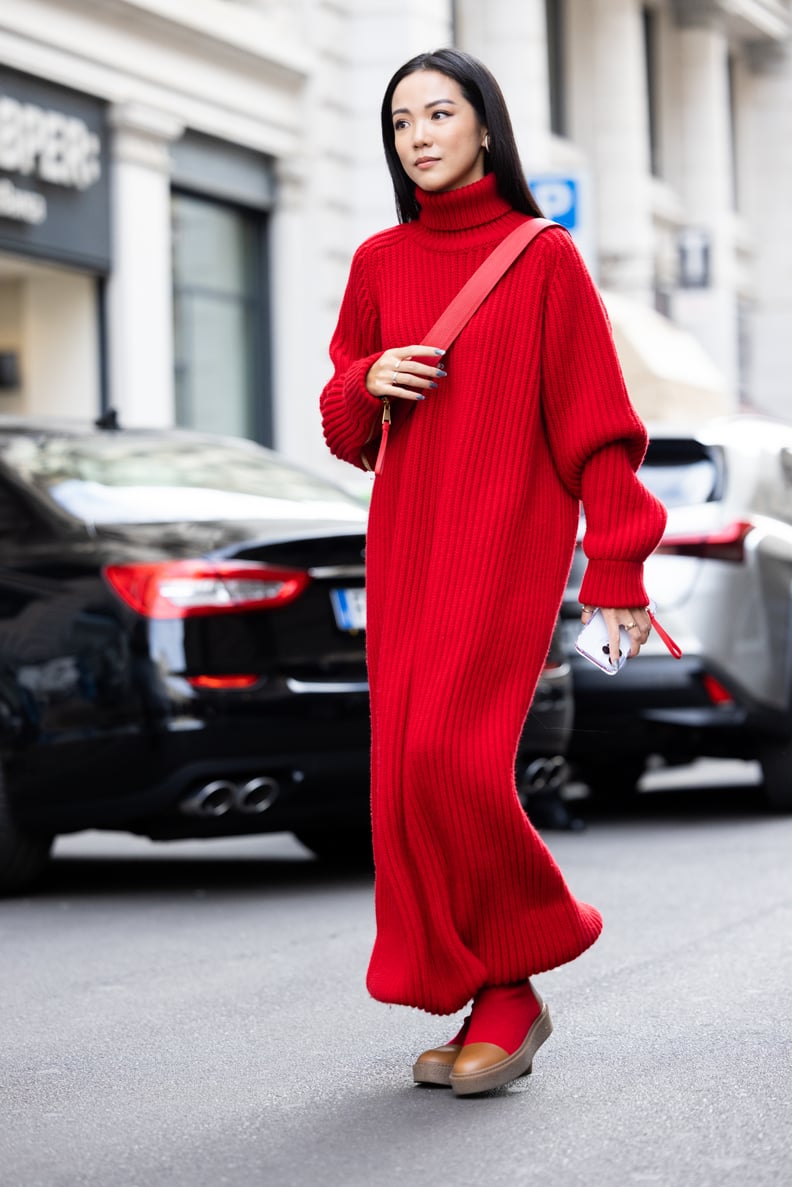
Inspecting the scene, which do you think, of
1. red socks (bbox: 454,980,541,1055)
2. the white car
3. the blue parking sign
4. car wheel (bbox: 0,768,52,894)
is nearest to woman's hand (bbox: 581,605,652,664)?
red socks (bbox: 454,980,541,1055)

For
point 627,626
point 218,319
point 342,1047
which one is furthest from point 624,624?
point 218,319

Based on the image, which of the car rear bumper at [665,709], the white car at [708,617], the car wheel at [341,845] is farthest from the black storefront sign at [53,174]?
the car wheel at [341,845]

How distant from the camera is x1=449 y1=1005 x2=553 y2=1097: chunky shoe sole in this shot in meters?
3.99

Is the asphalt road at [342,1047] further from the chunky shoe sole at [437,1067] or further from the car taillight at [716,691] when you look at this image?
the car taillight at [716,691]

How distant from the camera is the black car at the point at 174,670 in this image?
6578mm

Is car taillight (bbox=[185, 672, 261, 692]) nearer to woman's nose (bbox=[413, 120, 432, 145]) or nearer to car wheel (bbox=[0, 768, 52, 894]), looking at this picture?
car wheel (bbox=[0, 768, 52, 894])

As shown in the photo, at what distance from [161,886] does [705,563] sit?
2479 millimetres

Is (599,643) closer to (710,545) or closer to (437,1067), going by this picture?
(437,1067)

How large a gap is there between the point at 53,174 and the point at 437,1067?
37.4 feet

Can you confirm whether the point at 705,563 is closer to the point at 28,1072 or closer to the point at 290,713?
the point at 290,713

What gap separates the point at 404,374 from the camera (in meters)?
3.95

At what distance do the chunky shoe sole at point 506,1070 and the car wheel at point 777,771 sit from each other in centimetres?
503

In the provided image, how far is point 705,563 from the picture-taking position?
8.65m

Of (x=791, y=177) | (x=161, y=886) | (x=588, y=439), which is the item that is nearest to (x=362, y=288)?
(x=588, y=439)
